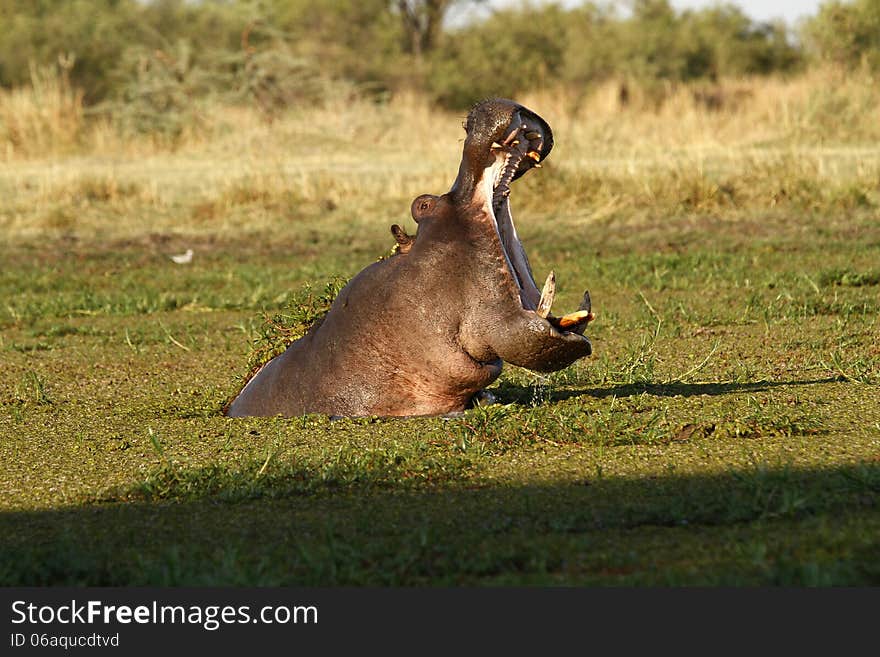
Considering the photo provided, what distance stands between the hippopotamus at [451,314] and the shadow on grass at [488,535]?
52cm

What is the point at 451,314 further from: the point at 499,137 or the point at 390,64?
the point at 390,64

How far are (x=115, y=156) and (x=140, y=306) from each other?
26.0ft

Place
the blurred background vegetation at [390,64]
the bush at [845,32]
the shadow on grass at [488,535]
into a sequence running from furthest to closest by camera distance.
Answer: the bush at [845,32] → the blurred background vegetation at [390,64] → the shadow on grass at [488,535]

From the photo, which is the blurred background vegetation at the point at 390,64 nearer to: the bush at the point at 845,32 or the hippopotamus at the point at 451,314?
the bush at the point at 845,32

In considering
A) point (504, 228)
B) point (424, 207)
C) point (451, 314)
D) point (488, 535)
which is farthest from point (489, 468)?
point (424, 207)

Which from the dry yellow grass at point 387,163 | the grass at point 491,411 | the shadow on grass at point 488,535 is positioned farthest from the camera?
the dry yellow grass at point 387,163

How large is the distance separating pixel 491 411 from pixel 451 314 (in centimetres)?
36

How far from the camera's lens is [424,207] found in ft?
13.9

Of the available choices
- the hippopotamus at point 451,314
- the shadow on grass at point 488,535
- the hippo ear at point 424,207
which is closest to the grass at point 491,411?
the shadow on grass at point 488,535

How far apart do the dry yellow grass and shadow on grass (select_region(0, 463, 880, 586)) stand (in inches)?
265

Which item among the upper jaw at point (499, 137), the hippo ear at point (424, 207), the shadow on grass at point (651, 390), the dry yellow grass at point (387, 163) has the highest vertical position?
the upper jaw at point (499, 137)

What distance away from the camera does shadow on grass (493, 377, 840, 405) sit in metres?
4.85

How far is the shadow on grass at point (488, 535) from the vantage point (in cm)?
301

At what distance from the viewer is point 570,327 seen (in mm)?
4043
